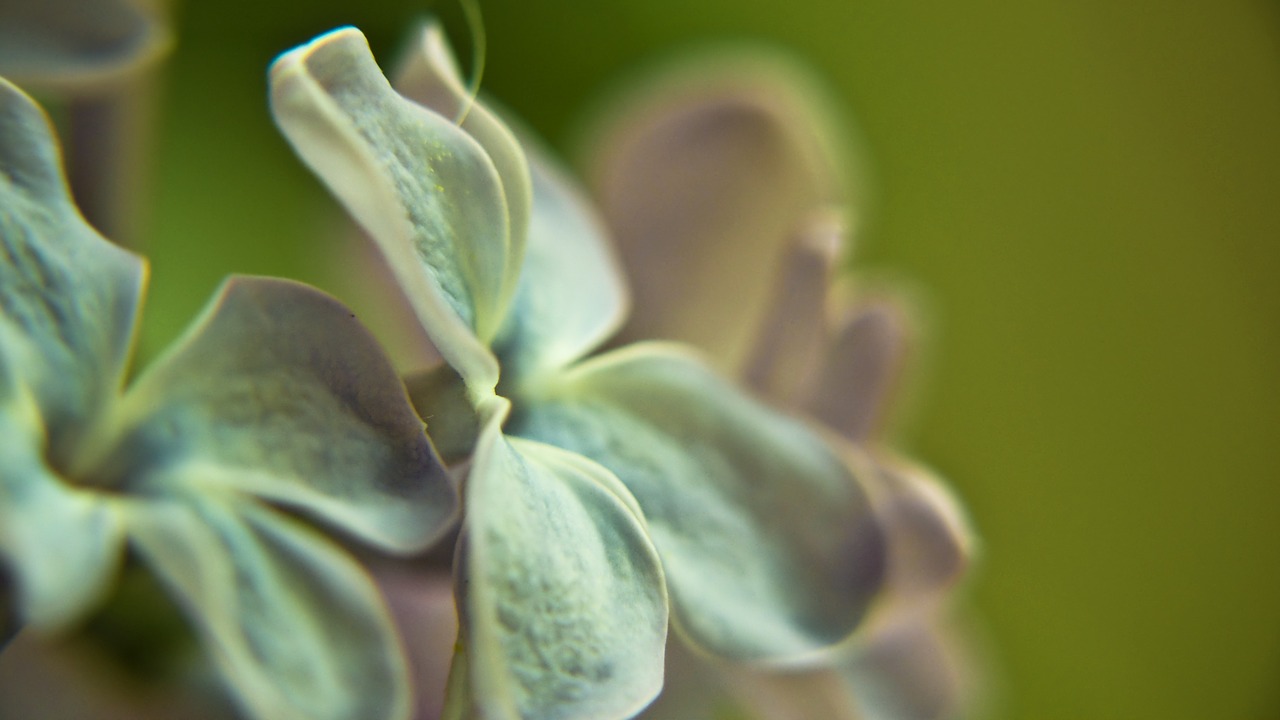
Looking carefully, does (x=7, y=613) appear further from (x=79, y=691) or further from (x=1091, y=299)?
(x=1091, y=299)

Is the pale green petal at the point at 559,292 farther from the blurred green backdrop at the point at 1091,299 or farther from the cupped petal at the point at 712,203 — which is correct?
the blurred green backdrop at the point at 1091,299

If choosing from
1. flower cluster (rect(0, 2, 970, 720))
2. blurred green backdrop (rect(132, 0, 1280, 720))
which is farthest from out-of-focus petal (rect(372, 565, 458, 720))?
blurred green backdrop (rect(132, 0, 1280, 720))

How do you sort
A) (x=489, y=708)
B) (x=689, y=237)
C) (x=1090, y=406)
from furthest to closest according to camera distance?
(x=1090, y=406) < (x=689, y=237) < (x=489, y=708)

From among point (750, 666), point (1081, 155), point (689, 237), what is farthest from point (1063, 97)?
point (750, 666)

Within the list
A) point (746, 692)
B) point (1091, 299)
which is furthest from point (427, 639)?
point (1091, 299)

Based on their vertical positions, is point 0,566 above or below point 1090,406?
above

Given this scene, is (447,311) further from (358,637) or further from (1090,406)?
(1090,406)

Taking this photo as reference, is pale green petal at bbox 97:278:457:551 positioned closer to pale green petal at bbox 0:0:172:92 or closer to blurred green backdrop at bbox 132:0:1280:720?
pale green petal at bbox 0:0:172:92
